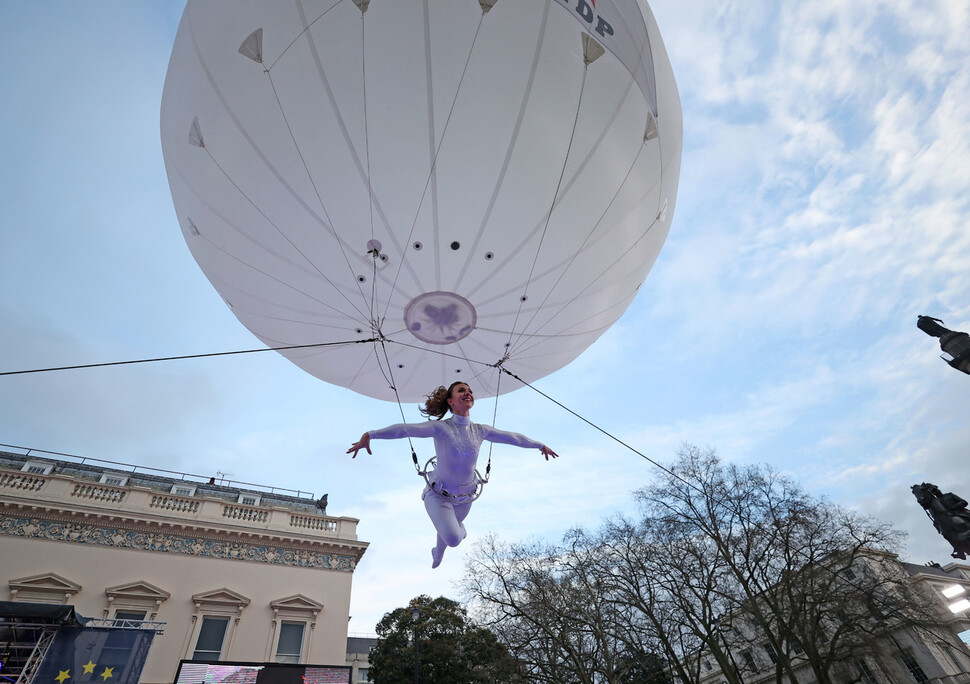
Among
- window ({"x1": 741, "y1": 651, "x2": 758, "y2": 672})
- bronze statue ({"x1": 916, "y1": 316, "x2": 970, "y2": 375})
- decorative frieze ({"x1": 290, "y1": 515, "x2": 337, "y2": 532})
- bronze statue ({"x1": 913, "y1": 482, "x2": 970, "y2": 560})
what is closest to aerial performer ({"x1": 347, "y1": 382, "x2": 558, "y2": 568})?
bronze statue ({"x1": 913, "y1": 482, "x2": 970, "y2": 560})

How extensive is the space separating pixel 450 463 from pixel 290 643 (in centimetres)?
1615

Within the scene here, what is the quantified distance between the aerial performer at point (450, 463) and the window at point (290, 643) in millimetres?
15085

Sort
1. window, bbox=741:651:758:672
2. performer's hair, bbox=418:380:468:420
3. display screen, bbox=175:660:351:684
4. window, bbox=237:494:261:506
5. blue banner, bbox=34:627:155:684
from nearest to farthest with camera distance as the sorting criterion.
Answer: performer's hair, bbox=418:380:468:420 → display screen, bbox=175:660:351:684 → blue banner, bbox=34:627:155:684 → window, bbox=741:651:758:672 → window, bbox=237:494:261:506

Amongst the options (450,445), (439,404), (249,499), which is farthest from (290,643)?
(450,445)

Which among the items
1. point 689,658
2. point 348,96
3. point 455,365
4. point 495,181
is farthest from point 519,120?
point 689,658

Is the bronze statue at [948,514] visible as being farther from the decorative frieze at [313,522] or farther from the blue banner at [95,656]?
the decorative frieze at [313,522]

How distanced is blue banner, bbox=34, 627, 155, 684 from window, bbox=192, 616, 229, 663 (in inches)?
177

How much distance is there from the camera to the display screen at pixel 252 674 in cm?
849

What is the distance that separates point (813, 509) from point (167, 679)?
2105 centimetres

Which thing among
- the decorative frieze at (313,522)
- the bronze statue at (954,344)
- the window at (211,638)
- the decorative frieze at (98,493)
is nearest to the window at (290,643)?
the window at (211,638)

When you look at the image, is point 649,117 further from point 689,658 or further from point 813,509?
point 689,658

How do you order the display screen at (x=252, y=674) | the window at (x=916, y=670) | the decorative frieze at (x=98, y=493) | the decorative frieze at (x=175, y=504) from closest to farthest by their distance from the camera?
the display screen at (x=252, y=674), the decorative frieze at (x=98, y=493), the decorative frieze at (x=175, y=504), the window at (x=916, y=670)

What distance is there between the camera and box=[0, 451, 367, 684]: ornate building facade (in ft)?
49.4

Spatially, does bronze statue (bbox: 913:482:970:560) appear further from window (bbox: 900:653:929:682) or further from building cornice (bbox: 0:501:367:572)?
window (bbox: 900:653:929:682)
